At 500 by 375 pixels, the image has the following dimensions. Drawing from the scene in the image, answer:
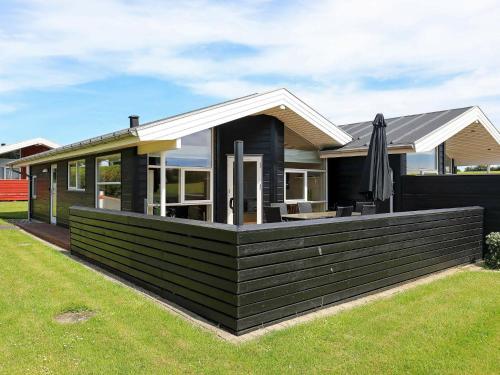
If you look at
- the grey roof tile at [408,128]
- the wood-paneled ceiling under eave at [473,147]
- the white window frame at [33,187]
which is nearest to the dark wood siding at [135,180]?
the grey roof tile at [408,128]

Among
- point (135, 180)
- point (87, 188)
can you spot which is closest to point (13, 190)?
point (87, 188)

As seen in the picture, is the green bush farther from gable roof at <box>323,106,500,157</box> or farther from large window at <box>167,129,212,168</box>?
large window at <box>167,129,212,168</box>

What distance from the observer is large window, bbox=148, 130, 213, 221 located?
29.6ft

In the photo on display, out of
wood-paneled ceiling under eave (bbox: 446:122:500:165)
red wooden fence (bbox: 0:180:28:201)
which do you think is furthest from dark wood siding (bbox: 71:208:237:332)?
red wooden fence (bbox: 0:180:28:201)

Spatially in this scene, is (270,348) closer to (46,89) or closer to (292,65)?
(292,65)

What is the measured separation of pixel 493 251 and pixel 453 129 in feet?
13.4

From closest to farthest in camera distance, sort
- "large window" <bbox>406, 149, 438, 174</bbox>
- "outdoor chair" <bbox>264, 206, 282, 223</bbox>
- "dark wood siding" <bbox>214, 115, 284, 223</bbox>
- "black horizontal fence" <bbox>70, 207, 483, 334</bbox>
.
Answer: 1. "black horizontal fence" <bbox>70, 207, 483, 334</bbox>
2. "outdoor chair" <bbox>264, 206, 282, 223</bbox>
3. "dark wood siding" <bbox>214, 115, 284, 223</bbox>
4. "large window" <bbox>406, 149, 438, 174</bbox>

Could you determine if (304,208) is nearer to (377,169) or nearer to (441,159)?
(377,169)

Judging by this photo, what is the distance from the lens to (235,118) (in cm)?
920

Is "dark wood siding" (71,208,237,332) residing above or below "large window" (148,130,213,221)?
below

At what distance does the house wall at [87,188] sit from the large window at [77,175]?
17 cm

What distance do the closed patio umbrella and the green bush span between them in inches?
80.4

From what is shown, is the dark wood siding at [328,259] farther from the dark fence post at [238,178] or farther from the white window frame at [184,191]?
the white window frame at [184,191]

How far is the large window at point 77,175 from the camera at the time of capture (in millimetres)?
11820
